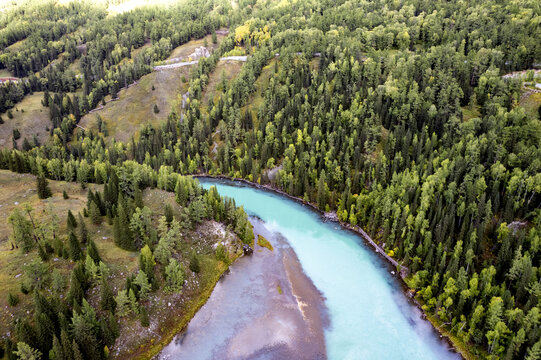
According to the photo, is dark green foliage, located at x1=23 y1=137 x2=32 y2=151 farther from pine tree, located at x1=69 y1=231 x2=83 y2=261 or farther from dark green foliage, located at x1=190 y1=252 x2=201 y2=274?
dark green foliage, located at x1=190 y1=252 x2=201 y2=274

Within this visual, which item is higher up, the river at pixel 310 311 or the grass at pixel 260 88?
the grass at pixel 260 88

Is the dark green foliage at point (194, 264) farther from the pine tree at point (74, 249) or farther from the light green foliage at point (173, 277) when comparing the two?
the pine tree at point (74, 249)

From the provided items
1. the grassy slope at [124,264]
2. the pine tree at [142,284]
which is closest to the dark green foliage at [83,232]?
the grassy slope at [124,264]

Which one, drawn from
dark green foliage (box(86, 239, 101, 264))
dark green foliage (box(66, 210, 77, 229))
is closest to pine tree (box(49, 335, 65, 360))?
dark green foliage (box(86, 239, 101, 264))

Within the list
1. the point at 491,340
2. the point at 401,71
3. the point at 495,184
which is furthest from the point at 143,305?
the point at 401,71

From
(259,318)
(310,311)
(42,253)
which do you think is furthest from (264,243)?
(42,253)
